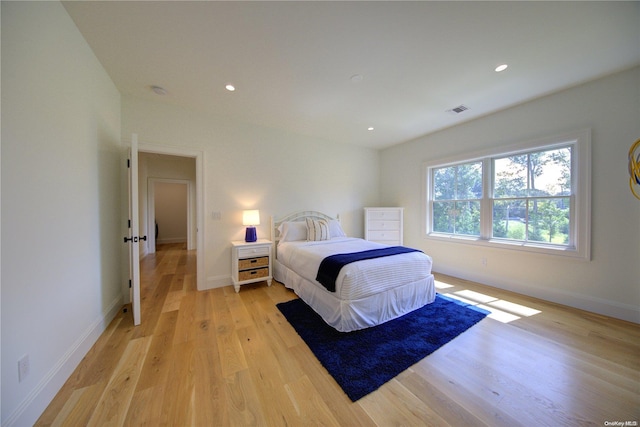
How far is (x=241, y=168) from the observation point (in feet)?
11.5

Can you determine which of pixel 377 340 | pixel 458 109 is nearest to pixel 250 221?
pixel 377 340

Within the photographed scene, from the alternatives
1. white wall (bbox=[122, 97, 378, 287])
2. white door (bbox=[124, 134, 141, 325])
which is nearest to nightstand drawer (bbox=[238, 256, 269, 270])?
white wall (bbox=[122, 97, 378, 287])

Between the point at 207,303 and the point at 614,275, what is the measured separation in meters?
4.85

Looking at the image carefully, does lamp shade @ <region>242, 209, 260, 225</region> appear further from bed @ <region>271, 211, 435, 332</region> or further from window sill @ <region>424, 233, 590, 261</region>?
window sill @ <region>424, 233, 590, 261</region>

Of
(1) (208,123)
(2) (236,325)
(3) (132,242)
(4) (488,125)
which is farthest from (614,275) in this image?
(1) (208,123)

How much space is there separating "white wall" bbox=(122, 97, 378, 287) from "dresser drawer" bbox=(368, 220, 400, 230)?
1.87ft

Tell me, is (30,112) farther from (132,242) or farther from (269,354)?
(269,354)

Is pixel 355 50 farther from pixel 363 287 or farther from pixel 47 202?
pixel 47 202

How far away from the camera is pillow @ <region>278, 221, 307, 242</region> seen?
11.8 ft

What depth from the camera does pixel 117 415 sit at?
4.06 feet

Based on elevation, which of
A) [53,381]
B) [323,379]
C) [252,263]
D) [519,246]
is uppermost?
[519,246]

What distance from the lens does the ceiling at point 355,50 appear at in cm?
158

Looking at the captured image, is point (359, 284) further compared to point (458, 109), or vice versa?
point (458, 109)

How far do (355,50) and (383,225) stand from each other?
10.8 feet
